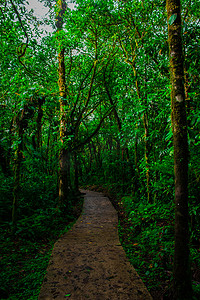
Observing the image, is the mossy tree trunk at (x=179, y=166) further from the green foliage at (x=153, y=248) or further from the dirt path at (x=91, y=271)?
the green foliage at (x=153, y=248)

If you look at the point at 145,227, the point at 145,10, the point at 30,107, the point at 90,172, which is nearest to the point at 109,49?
the point at 145,10

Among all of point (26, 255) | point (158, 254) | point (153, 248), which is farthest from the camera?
point (26, 255)

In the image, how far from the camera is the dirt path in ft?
8.78

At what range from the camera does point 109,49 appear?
863cm

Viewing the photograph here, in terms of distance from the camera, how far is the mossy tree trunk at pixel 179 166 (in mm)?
2219

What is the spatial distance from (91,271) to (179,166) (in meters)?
2.48

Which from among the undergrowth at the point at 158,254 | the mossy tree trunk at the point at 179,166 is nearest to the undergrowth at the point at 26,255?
the undergrowth at the point at 158,254

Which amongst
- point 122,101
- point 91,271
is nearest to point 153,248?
point 91,271

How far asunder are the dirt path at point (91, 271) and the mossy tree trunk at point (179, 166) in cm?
69

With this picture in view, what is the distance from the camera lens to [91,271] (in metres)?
3.30

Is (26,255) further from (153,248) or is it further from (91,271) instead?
(153,248)

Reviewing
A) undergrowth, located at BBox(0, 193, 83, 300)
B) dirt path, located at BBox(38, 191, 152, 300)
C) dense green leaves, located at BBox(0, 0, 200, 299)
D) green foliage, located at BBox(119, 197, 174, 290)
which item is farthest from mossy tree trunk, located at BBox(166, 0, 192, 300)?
undergrowth, located at BBox(0, 193, 83, 300)

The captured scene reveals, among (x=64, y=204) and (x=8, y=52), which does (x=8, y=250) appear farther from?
(x=8, y=52)

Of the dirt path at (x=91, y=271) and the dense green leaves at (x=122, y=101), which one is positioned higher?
the dense green leaves at (x=122, y=101)
